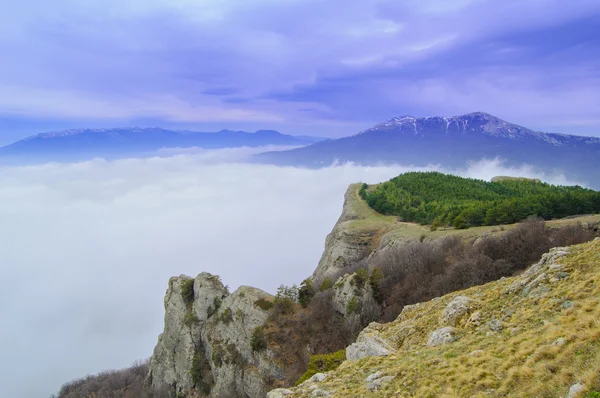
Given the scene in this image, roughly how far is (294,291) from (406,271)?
16208mm

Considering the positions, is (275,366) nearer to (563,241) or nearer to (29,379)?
(563,241)

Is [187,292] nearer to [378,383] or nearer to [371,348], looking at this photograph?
[371,348]

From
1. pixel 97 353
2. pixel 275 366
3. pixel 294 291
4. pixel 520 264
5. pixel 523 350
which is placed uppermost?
pixel 523 350

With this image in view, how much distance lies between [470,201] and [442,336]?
6332cm

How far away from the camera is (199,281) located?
53938mm

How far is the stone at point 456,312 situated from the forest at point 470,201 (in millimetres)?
41059

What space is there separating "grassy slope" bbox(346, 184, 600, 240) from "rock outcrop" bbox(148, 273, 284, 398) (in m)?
28.0

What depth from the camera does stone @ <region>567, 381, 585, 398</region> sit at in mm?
7902

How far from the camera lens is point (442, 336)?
55.8 ft

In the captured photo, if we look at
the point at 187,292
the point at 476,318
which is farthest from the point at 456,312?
the point at 187,292

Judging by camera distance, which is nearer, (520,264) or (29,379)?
(520,264)

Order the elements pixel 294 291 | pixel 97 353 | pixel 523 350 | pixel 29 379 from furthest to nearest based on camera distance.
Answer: pixel 97 353 → pixel 29 379 → pixel 294 291 → pixel 523 350

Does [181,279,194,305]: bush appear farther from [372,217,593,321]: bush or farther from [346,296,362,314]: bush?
[346,296,362,314]: bush

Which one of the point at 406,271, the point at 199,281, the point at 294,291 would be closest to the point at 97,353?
the point at 199,281
